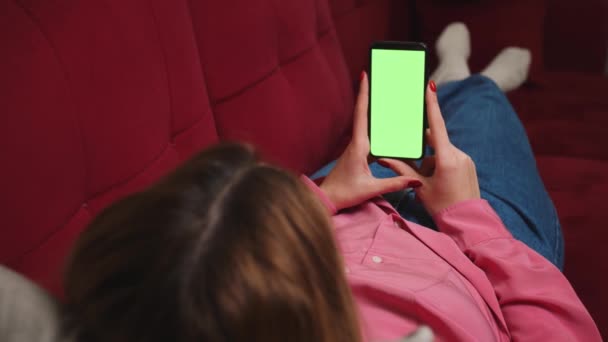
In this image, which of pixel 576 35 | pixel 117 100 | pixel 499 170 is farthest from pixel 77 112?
pixel 576 35

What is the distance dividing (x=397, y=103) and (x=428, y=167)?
0.32 ft

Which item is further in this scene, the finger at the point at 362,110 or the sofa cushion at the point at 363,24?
the sofa cushion at the point at 363,24

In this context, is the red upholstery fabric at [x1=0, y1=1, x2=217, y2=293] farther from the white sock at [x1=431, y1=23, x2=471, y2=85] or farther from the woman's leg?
the white sock at [x1=431, y1=23, x2=471, y2=85]

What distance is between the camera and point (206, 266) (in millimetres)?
367

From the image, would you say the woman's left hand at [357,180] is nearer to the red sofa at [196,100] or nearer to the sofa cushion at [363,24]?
the red sofa at [196,100]

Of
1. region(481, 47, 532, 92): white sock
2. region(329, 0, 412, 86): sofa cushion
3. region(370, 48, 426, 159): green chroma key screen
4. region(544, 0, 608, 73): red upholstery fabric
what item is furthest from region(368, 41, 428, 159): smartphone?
region(544, 0, 608, 73): red upholstery fabric

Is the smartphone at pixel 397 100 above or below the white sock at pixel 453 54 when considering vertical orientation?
above

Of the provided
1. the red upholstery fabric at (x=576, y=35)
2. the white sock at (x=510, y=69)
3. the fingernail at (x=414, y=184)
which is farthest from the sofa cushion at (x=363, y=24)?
the fingernail at (x=414, y=184)

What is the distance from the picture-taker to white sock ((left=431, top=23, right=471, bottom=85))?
146 cm

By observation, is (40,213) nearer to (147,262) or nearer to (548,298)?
(147,262)

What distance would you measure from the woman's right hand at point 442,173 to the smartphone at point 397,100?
0.09 ft

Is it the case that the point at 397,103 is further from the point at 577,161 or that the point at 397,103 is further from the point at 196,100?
the point at 577,161

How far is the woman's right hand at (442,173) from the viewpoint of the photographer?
86 centimetres

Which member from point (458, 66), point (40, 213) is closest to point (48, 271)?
point (40, 213)
